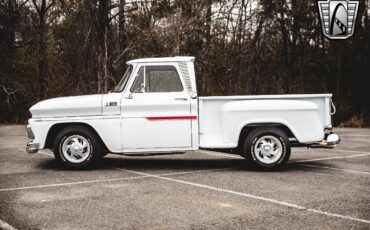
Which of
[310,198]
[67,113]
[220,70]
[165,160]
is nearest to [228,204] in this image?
[310,198]

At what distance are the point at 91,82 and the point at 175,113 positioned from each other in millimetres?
11276

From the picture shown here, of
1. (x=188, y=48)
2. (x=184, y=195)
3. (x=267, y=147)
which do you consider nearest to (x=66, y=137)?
(x=184, y=195)

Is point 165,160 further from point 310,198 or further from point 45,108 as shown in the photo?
point 310,198

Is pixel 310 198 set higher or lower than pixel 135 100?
lower

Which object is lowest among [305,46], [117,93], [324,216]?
[324,216]

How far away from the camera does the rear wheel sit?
9.36 meters

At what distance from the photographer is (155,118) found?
30.5 ft

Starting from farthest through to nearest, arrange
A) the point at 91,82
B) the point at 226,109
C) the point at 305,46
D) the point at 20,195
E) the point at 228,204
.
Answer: the point at 305,46 → the point at 91,82 → the point at 226,109 → the point at 20,195 → the point at 228,204

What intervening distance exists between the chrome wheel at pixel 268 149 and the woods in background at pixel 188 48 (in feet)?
35.1

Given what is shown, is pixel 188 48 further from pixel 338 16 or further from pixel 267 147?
pixel 267 147

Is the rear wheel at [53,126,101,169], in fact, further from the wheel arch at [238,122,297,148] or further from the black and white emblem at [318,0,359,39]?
the black and white emblem at [318,0,359,39]

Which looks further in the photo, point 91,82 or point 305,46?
point 305,46

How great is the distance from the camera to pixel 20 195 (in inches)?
281

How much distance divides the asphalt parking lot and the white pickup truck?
1.40 ft
